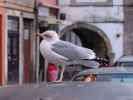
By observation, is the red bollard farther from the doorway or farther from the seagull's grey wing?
the doorway

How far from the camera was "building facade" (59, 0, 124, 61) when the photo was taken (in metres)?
29.2

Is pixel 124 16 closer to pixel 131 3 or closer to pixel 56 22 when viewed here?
pixel 131 3

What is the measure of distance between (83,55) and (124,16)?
22.0 m

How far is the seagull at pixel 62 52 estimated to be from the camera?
7613 mm

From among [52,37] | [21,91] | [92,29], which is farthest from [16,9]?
[21,91]

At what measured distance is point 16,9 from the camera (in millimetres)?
24062

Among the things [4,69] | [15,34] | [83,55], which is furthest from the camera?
[15,34]

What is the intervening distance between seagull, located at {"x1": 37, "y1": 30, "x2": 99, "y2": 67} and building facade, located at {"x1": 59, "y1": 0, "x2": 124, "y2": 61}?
2082 centimetres

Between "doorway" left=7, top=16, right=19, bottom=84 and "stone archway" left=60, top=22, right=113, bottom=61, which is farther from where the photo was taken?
"stone archway" left=60, top=22, right=113, bottom=61

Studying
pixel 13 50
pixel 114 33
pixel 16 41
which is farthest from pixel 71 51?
pixel 114 33

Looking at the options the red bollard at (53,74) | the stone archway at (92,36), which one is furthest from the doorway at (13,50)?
the red bollard at (53,74)

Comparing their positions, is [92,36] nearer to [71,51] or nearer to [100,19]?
[100,19]

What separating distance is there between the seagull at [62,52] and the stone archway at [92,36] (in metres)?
20.6

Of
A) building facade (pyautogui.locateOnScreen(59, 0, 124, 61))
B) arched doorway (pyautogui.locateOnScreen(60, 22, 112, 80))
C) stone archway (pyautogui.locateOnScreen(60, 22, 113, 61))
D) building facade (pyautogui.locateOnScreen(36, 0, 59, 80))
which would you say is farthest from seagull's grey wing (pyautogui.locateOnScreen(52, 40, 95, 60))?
arched doorway (pyautogui.locateOnScreen(60, 22, 112, 80))
